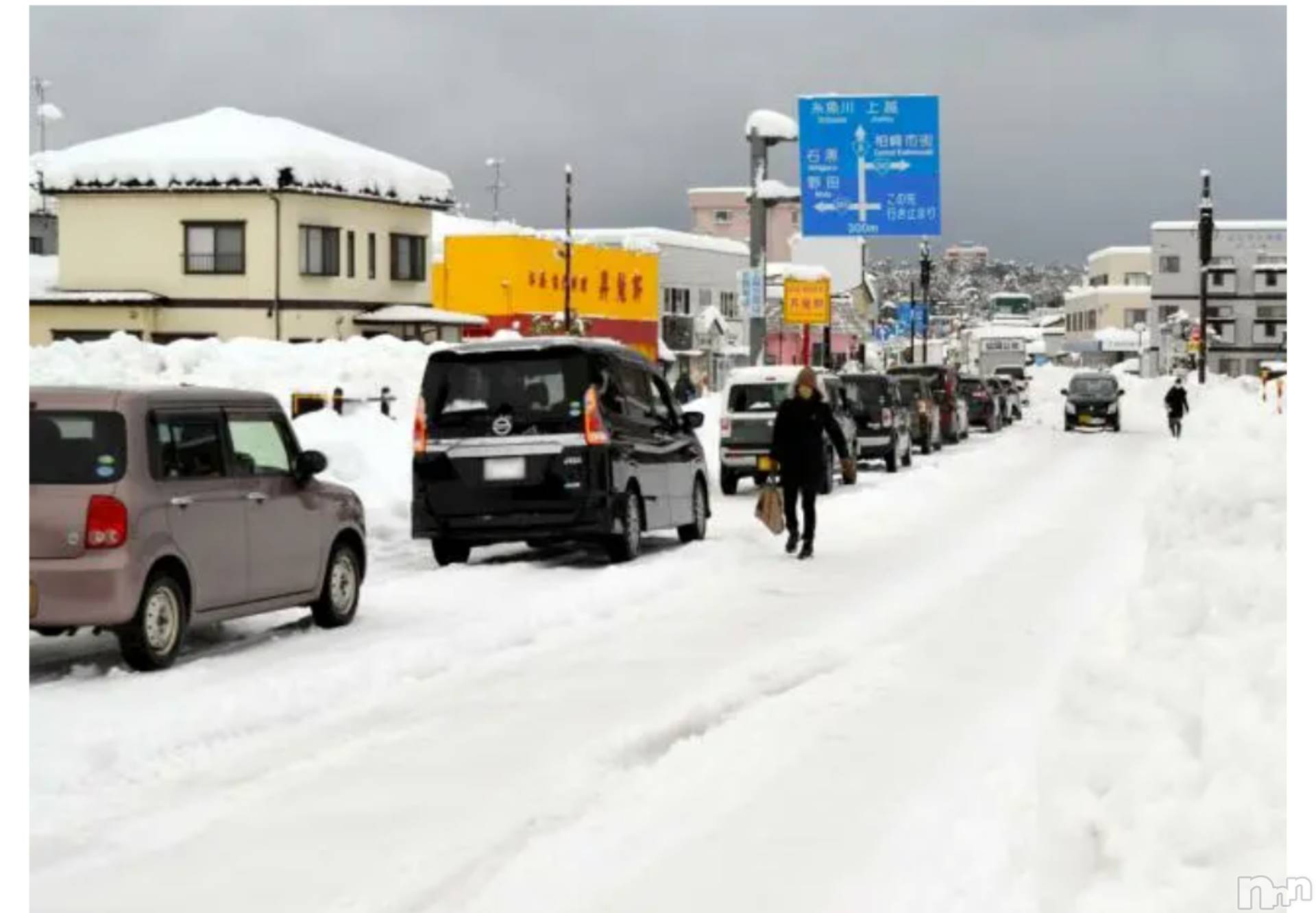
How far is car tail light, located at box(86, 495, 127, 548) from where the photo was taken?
10.2 metres

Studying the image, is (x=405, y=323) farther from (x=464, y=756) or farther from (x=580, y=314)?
(x=464, y=756)

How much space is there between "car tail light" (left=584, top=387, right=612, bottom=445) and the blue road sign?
2044cm

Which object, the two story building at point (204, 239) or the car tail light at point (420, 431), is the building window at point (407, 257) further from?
the car tail light at point (420, 431)

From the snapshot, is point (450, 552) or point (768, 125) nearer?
point (450, 552)

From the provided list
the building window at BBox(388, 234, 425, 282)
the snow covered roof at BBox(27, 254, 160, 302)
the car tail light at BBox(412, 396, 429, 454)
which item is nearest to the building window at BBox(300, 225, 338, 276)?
the building window at BBox(388, 234, 425, 282)

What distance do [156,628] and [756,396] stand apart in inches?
761

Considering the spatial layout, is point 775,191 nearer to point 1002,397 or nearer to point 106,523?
point 106,523

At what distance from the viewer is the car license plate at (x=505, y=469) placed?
16547 mm

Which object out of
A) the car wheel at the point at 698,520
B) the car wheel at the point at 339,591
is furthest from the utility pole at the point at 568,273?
the car wheel at the point at 339,591

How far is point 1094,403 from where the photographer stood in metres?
57.0

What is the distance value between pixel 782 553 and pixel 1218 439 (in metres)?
9.78

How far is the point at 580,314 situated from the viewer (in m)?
69.3

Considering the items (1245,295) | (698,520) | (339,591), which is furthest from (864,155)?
(1245,295)

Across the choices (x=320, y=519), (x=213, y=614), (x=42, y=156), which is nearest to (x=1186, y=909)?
(x=213, y=614)
